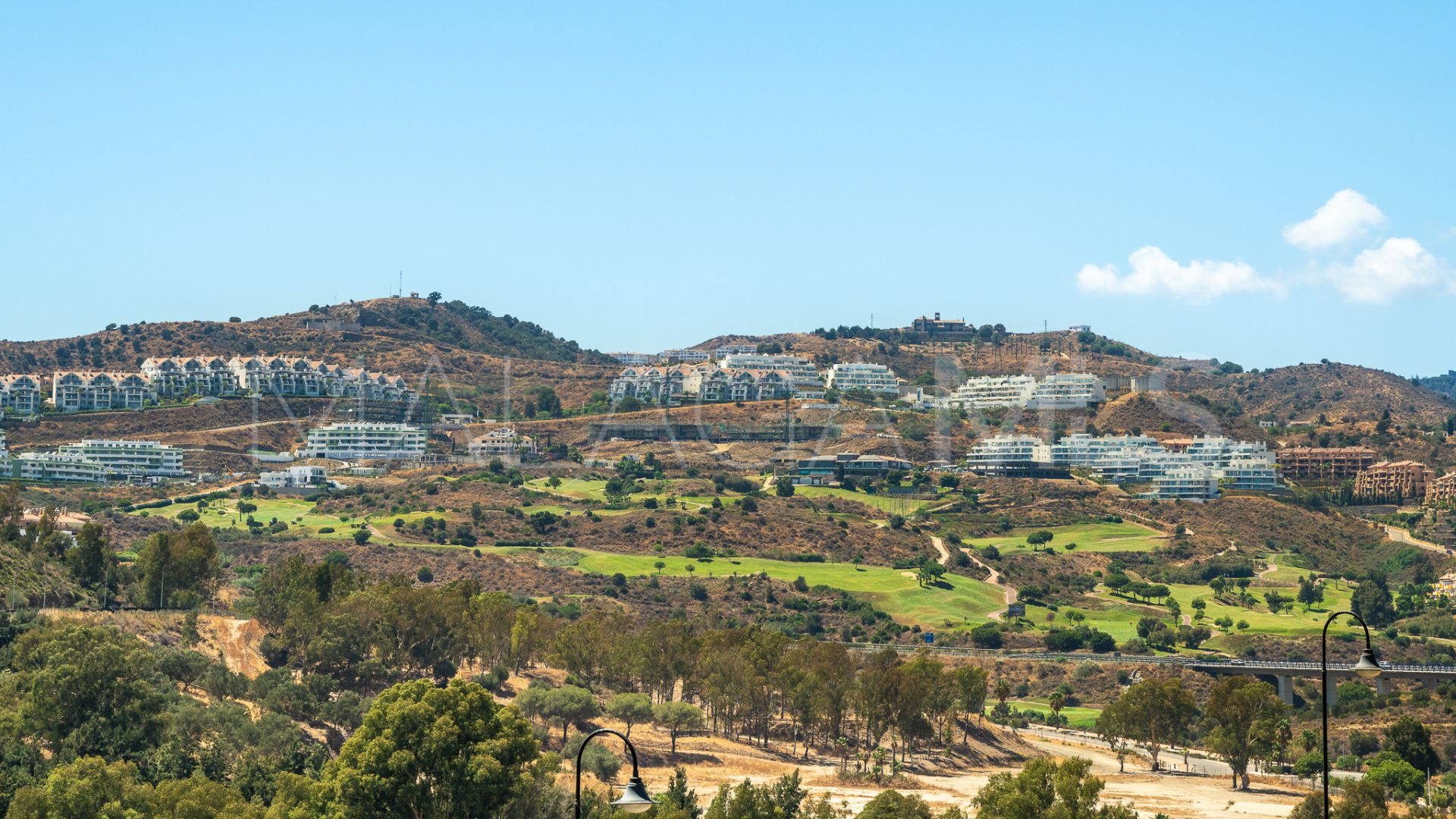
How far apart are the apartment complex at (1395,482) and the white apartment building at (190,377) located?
114324 millimetres

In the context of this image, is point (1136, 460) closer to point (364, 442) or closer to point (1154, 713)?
point (364, 442)

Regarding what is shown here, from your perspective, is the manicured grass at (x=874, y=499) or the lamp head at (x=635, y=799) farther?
the manicured grass at (x=874, y=499)

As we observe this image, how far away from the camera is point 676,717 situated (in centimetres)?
7294

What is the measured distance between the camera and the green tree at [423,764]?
4234 cm

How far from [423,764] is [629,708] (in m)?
30.3

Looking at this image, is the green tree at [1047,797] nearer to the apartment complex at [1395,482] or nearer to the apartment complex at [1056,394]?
the apartment complex at [1395,482]

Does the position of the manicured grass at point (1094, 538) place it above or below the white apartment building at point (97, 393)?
below

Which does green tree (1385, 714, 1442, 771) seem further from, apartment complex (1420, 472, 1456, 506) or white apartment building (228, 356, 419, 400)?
white apartment building (228, 356, 419, 400)

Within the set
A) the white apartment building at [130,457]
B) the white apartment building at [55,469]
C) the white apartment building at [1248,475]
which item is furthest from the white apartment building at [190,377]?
the white apartment building at [1248,475]

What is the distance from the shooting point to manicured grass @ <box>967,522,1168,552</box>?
136750 millimetres

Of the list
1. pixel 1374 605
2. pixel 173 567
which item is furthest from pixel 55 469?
pixel 1374 605

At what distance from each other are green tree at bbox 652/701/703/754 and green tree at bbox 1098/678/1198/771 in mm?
20767

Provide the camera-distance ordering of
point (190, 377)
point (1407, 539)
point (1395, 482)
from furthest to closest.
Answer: point (190, 377), point (1395, 482), point (1407, 539)

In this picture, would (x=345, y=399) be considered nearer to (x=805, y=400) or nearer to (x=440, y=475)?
(x=440, y=475)
